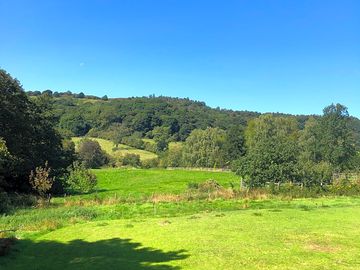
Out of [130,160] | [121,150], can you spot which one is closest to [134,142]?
[121,150]

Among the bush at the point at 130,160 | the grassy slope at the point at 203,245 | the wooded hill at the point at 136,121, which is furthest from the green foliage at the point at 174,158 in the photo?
the grassy slope at the point at 203,245

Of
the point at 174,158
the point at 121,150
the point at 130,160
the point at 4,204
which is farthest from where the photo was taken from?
the point at 121,150

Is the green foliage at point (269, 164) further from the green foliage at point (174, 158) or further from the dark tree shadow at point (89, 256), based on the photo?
the green foliage at point (174, 158)

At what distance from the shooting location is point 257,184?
47.7 metres

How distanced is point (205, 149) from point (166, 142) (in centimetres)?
3844

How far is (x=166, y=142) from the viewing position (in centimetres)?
16362

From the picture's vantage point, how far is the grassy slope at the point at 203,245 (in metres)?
12.3

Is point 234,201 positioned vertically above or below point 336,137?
below

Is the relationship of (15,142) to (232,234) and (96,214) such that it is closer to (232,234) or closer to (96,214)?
(96,214)

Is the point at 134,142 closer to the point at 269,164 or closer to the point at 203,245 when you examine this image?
the point at 269,164

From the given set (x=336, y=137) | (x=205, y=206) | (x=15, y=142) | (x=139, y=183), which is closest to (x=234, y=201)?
(x=205, y=206)

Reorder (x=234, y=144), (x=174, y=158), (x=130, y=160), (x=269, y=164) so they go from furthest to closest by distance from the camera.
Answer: (x=174, y=158)
(x=130, y=160)
(x=234, y=144)
(x=269, y=164)

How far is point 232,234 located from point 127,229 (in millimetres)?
4866

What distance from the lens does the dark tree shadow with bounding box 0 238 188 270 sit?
12.7 m
